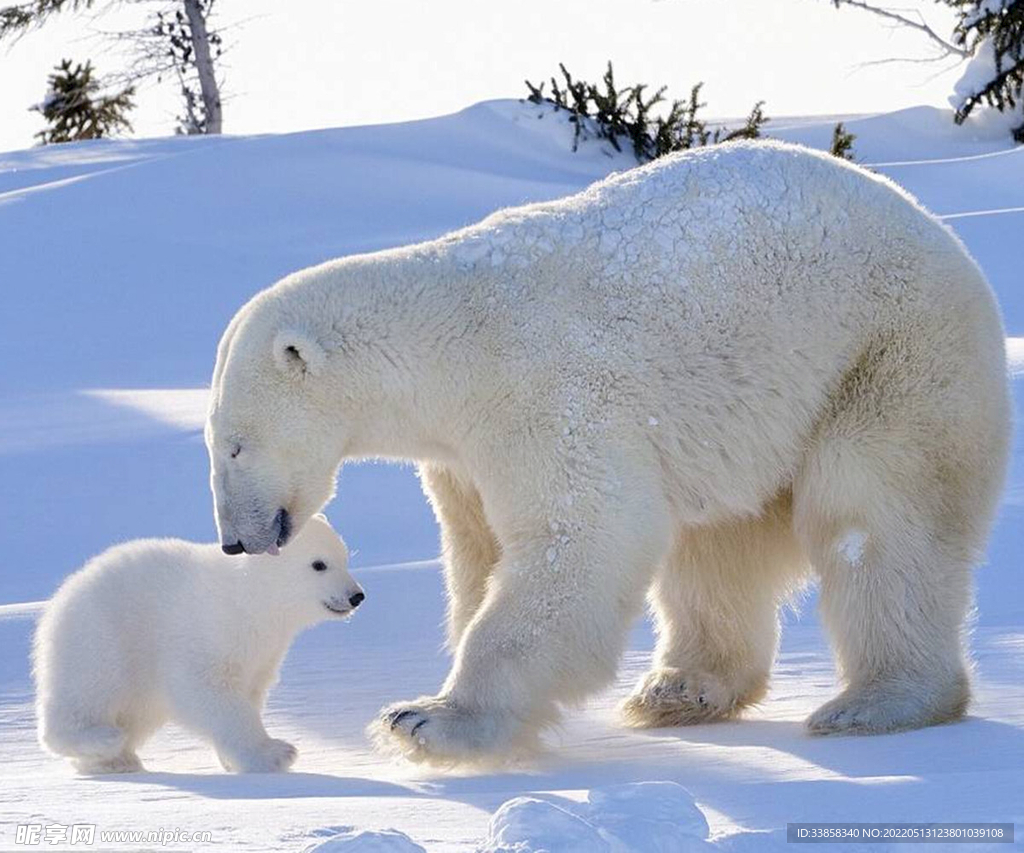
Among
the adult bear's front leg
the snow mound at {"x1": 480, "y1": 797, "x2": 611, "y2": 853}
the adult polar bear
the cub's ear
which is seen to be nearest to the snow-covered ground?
the snow mound at {"x1": 480, "y1": 797, "x2": 611, "y2": 853}

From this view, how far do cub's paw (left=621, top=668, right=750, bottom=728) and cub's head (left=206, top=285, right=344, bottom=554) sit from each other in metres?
1.19

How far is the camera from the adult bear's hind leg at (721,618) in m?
5.21

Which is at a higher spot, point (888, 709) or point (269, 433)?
point (269, 433)

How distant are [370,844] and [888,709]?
220cm

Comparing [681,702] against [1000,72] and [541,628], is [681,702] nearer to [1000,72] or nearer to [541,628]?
[541,628]

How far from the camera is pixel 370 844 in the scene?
9.20ft

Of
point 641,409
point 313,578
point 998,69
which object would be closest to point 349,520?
point 313,578

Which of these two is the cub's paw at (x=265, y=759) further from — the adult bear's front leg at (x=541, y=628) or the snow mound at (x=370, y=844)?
the snow mound at (x=370, y=844)

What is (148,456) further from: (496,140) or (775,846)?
(496,140)

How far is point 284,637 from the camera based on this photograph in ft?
16.0

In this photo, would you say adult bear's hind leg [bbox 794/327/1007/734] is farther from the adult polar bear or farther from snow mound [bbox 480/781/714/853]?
snow mound [bbox 480/781/714/853]

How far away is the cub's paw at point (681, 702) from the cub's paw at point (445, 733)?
90cm

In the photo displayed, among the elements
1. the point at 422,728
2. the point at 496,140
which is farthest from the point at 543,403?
the point at 496,140

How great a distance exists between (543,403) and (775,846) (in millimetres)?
1801
